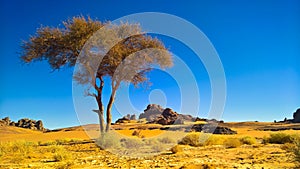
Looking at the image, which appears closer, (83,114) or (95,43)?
(83,114)

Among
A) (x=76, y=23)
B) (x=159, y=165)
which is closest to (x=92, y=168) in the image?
(x=159, y=165)

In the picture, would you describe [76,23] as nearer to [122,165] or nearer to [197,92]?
[197,92]

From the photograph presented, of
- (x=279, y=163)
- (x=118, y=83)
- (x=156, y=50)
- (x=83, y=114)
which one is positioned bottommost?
(x=279, y=163)

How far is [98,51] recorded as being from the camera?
18516mm

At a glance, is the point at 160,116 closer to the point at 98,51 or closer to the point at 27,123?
the point at 27,123

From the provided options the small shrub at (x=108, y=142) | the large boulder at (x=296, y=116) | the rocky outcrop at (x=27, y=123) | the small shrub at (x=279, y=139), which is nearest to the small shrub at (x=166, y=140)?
the small shrub at (x=108, y=142)

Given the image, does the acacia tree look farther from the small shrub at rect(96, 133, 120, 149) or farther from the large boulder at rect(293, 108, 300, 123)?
the large boulder at rect(293, 108, 300, 123)

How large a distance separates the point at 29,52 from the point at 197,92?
10496mm

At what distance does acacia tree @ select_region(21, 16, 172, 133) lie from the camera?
1830 cm

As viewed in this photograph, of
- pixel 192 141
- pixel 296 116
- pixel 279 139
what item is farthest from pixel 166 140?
pixel 296 116

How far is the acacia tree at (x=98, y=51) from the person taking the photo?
18297 millimetres

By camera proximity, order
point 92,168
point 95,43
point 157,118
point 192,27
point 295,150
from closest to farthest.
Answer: point 295,150, point 92,168, point 192,27, point 95,43, point 157,118

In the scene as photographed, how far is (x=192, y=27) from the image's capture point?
54.5ft

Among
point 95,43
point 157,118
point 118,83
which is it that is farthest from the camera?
point 157,118
